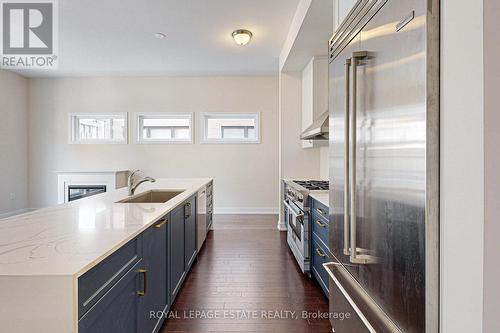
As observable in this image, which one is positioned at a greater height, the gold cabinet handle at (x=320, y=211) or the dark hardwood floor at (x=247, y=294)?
the gold cabinet handle at (x=320, y=211)

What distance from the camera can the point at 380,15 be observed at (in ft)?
3.20

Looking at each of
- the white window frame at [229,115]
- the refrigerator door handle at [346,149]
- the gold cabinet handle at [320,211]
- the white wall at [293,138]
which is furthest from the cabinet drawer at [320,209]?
the white window frame at [229,115]

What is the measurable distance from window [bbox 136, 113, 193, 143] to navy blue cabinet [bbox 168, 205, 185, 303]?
12.7 feet

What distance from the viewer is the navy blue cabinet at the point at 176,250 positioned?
200 centimetres

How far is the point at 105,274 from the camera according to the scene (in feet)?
3.40

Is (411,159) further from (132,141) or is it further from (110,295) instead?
(132,141)

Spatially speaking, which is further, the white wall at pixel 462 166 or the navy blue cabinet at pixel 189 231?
the navy blue cabinet at pixel 189 231

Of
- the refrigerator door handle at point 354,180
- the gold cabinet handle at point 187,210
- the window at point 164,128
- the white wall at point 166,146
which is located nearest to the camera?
the refrigerator door handle at point 354,180

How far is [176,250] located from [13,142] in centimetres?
559

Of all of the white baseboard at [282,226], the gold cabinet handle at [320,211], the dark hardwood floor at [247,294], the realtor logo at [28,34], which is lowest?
the dark hardwood floor at [247,294]

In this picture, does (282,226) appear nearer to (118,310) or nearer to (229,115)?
(229,115)

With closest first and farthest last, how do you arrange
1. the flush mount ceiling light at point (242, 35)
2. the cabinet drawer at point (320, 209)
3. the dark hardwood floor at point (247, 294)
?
Result: 1. the dark hardwood floor at point (247, 294)
2. the cabinet drawer at point (320, 209)
3. the flush mount ceiling light at point (242, 35)

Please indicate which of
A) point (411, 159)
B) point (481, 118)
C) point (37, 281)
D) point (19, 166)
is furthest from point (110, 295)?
point (19, 166)

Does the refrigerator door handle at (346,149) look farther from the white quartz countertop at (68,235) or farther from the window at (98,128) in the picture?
the window at (98,128)
